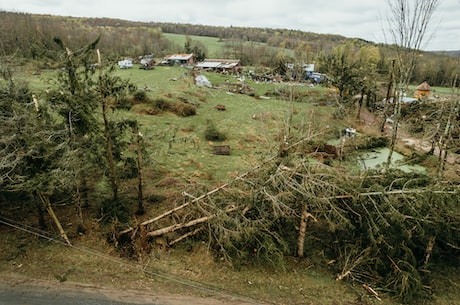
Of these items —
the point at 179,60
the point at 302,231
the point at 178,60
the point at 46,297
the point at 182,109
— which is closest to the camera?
the point at 46,297

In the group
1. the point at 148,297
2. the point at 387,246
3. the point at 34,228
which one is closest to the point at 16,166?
the point at 34,228

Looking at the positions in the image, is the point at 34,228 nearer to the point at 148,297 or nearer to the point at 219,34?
the point at 148,297

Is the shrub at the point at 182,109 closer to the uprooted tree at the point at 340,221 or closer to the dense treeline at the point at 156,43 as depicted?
the dense treeline at the point at 156,43

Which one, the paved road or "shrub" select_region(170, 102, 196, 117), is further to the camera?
"shrub" select_region(170, 102, 196, 117)

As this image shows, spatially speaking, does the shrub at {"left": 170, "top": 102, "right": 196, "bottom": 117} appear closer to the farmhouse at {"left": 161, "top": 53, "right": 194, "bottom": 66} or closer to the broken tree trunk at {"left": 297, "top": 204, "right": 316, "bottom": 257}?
the broken tree trunk at {"left": 297, "top": 204, "right": 316, "bottom": 257}

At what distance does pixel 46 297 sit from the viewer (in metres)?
8.13

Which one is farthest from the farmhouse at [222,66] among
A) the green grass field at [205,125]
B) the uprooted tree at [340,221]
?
the uprooted tree at [340,221]

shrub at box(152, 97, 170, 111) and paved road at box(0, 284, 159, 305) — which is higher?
shrub at box(152, 97, 170, 111)

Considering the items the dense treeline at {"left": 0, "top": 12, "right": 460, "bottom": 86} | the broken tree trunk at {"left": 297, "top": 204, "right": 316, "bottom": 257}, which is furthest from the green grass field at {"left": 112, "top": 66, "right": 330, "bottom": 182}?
the dense treeline at {"left": 0, "top": 12, "right": 460, "bottom": 86}

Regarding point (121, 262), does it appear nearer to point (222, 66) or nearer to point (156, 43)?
point (222, 66)

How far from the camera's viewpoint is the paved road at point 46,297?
7.96 metres

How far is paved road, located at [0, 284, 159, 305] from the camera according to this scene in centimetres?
796

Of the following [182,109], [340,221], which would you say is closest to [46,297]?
[340,221]

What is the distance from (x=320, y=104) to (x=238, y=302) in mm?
30069
